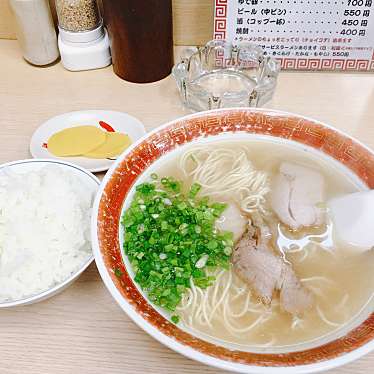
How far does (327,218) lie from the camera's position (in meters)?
1.26

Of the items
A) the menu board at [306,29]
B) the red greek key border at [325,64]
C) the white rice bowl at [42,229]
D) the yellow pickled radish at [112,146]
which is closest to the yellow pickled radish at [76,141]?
the yellow pickled radish at [112,146]

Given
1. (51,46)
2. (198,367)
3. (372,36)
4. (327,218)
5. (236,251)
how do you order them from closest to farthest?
1. (198,367)
2. (236,251)
3. (327,218)
4. (372,36)
5. (51,46)

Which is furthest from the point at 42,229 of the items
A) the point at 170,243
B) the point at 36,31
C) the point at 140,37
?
the point at 36,31

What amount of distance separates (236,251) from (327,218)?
0.97 ft

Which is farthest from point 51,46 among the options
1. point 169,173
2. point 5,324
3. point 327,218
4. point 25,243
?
point 327,218

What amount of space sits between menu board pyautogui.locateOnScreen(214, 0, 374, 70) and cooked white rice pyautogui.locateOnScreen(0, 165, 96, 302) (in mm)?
833

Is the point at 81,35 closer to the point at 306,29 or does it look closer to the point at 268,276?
the point at 306,29

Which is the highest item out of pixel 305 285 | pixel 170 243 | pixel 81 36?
pixel 81 36

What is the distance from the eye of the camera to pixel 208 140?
1.39m

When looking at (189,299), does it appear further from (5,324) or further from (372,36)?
(372,36)

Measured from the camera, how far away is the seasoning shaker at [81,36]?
66.9 inches

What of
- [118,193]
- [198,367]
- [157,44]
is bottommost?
[198,367]

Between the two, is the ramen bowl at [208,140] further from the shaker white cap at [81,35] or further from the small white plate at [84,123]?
the shaker white cap at [81,35]

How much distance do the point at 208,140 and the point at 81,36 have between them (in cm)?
73
